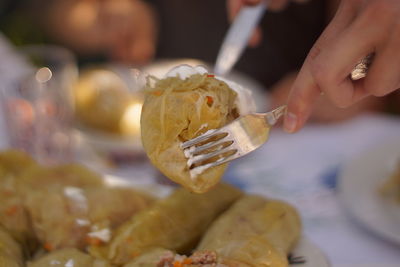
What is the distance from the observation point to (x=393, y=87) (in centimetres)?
67

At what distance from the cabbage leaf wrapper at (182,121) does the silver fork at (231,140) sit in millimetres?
18

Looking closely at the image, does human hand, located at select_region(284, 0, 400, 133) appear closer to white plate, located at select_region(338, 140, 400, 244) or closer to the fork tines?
the fork tines

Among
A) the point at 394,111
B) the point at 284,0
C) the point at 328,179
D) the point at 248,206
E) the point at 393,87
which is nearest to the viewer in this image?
the point at 393,87

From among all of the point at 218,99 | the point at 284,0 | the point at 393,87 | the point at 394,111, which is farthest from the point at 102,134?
the point at 394,111

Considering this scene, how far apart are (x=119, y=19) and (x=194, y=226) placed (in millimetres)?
1588

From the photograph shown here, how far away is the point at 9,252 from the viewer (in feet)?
2.71

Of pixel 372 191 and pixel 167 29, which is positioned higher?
pixel 167 29

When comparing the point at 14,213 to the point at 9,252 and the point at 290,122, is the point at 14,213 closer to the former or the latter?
the point at 9,252

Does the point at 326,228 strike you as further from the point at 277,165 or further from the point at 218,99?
the point at 218,99

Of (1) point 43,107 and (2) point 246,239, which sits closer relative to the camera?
(2) point 246,239

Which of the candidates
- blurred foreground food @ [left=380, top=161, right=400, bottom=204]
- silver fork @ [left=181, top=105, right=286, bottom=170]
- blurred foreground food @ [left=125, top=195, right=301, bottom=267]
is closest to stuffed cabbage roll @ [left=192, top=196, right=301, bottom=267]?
blurred foreground food @ [left=125, top=195, right=301, bottom=267]

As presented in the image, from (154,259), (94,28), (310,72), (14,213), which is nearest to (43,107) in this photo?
(14,213)

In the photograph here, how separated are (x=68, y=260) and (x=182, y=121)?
282 mm

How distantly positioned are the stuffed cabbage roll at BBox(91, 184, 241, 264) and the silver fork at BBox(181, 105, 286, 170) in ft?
0.53
